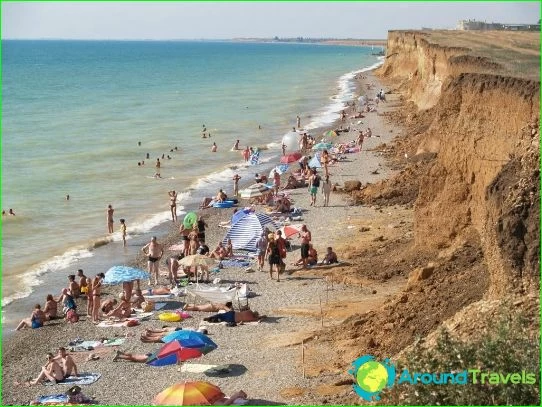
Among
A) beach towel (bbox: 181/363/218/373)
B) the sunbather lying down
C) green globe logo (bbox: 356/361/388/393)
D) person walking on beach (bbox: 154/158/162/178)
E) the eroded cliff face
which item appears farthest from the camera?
person walking on beach (bbox: 154/158/162/178)

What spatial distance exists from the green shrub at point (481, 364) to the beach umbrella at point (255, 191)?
21.1m

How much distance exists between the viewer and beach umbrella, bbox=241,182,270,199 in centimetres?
3042

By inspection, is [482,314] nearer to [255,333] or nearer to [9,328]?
[255,333]

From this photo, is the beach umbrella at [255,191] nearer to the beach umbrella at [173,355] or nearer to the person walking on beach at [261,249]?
the person walking on beach at [261,249]

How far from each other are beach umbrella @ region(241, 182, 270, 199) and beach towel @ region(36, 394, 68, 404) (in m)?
16.9

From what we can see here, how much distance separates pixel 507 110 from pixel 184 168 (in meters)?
25.2

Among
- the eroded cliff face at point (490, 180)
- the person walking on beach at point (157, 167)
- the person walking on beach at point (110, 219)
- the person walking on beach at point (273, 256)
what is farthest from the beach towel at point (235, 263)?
the person walking on beach at point (157, 167)

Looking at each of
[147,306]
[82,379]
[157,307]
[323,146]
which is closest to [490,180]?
[157,307]

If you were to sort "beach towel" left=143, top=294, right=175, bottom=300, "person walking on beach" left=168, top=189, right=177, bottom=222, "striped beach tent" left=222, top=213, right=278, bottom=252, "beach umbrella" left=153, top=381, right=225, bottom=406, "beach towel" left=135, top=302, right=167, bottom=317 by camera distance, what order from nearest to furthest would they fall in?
1. "beach umbrella" left=153, top=381, right=225, bottom=406
2. "beach towel" left=135, top=302, right=167, bottom=317
3. "beach towel" left=143, top=294, right=175, bottom=300
4. "striped beach tent" left=222, top=213, right=278, bottom=252
5. "person walking on beach" left=168, top=189, right=177, bottom=222

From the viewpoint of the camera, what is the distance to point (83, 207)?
106 ft

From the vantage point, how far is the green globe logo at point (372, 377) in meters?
10.4

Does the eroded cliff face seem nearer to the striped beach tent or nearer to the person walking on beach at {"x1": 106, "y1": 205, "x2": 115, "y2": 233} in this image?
the striped beach tent

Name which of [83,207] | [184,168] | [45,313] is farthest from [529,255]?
[184,168]

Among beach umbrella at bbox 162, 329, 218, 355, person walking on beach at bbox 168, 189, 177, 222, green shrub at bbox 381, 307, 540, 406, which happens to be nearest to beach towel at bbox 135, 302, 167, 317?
beach umbrella at bbox 162, 329, 218, 355
